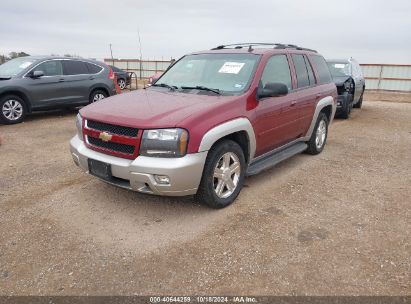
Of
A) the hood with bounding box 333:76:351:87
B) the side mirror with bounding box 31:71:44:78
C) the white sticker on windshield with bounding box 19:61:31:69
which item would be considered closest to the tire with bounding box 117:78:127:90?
the white sticker on windshield with bounding box 19:61:31:69

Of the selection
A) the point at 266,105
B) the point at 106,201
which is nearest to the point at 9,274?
the point at 106,201

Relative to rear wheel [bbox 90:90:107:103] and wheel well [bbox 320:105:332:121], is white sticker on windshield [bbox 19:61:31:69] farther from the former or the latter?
wheel well [bbox 320:105:332:121]

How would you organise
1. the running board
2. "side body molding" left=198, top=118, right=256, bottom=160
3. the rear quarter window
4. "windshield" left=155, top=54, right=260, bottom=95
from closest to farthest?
"side body molding" left=198, top=118, right=256, bottom=160 < "windshield" left=155, top=54, right=260, bottom=95 < the running board < the rear quarter window

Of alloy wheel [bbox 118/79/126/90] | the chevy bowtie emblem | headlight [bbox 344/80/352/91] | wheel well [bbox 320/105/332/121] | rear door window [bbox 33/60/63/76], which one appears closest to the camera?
the chevy bowtie emblem

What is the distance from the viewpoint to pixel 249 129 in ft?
13.4

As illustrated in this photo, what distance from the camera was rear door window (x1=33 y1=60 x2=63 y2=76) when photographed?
8875mm

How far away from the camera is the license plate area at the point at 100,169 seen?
11.8 feet

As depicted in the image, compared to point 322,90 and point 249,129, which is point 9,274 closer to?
point 249,129

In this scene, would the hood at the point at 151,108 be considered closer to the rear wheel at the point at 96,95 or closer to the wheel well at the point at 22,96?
the wheel well at the point at 22,96

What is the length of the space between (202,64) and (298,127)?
68.4 inches

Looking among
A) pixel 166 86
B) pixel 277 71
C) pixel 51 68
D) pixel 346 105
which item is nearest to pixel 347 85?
pixel 346 105

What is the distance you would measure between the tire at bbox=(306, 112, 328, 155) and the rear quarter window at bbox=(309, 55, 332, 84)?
0.60 metres

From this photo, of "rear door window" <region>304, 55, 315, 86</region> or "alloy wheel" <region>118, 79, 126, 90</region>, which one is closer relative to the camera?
"rear door window" <region>304, 55, 315, 86</region>

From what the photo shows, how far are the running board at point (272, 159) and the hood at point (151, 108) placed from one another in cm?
98
